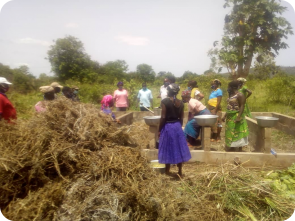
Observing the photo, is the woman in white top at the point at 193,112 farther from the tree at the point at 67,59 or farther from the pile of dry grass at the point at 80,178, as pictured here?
the tree at the point at 67,59

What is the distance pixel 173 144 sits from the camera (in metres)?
3.57

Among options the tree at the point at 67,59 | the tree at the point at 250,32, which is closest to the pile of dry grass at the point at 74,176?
the tree at the point at 250,32

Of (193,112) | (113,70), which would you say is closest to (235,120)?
(193,112)

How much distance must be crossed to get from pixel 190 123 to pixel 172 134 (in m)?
1.64

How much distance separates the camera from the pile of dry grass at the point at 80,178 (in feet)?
6.84

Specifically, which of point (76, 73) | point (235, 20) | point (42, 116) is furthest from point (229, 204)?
point (76, 73)

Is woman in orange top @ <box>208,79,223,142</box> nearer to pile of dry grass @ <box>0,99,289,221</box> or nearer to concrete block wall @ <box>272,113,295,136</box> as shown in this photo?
concrete block wall @ <box>272,113,295,136</box>

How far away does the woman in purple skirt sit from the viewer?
350 centimetres

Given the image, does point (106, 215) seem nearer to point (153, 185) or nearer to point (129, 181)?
point (129, 181)

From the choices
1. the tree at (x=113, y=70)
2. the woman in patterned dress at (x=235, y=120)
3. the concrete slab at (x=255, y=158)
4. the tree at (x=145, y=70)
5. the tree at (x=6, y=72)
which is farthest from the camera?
the tree at (x=145, y=70)

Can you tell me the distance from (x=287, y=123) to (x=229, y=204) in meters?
4.89

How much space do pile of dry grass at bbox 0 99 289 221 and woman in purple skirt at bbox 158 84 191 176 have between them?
24.9 inches

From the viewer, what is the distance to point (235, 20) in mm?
12484

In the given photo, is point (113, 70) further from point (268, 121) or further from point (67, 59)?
point (268, 121)
